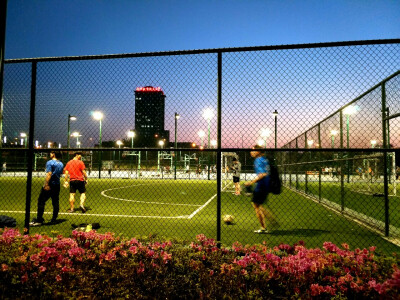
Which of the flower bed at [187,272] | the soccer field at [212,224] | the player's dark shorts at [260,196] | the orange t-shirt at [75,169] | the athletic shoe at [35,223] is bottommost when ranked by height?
the soccer field at [212,224]

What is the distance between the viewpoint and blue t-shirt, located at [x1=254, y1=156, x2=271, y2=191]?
22.9 feet

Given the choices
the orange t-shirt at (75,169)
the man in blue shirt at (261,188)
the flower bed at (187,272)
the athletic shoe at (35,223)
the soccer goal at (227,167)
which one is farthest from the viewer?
the soccer goal at (227,167)

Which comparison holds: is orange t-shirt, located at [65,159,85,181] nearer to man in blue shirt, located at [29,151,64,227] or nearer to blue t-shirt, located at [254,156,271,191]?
man in blue shirt, located at [29,151,64,227]

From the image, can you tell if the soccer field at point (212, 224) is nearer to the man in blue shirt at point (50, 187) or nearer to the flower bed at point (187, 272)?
the man in blue shirt at point (50, 187)

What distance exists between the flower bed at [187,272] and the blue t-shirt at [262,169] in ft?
10.4

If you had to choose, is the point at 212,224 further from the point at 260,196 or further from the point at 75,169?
the point at 75,169

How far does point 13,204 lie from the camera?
38.2 feet

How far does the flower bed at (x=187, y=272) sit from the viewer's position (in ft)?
10.2

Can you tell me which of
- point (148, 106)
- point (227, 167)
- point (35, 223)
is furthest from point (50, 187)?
point (227, 167)

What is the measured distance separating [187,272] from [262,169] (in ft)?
13.5

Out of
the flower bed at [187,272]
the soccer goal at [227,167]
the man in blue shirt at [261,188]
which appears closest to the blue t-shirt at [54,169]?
the flower bed at [187,272]

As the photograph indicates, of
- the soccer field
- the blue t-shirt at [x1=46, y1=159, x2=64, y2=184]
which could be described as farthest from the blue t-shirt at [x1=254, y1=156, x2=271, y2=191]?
the blue t-shirt at [x1=46, y1=159, x2=64, y2=184]

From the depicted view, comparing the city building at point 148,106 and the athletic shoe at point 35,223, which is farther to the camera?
the athletic shoe at point 35,223

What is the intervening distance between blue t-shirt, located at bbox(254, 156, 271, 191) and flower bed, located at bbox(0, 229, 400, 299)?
3.17 m
